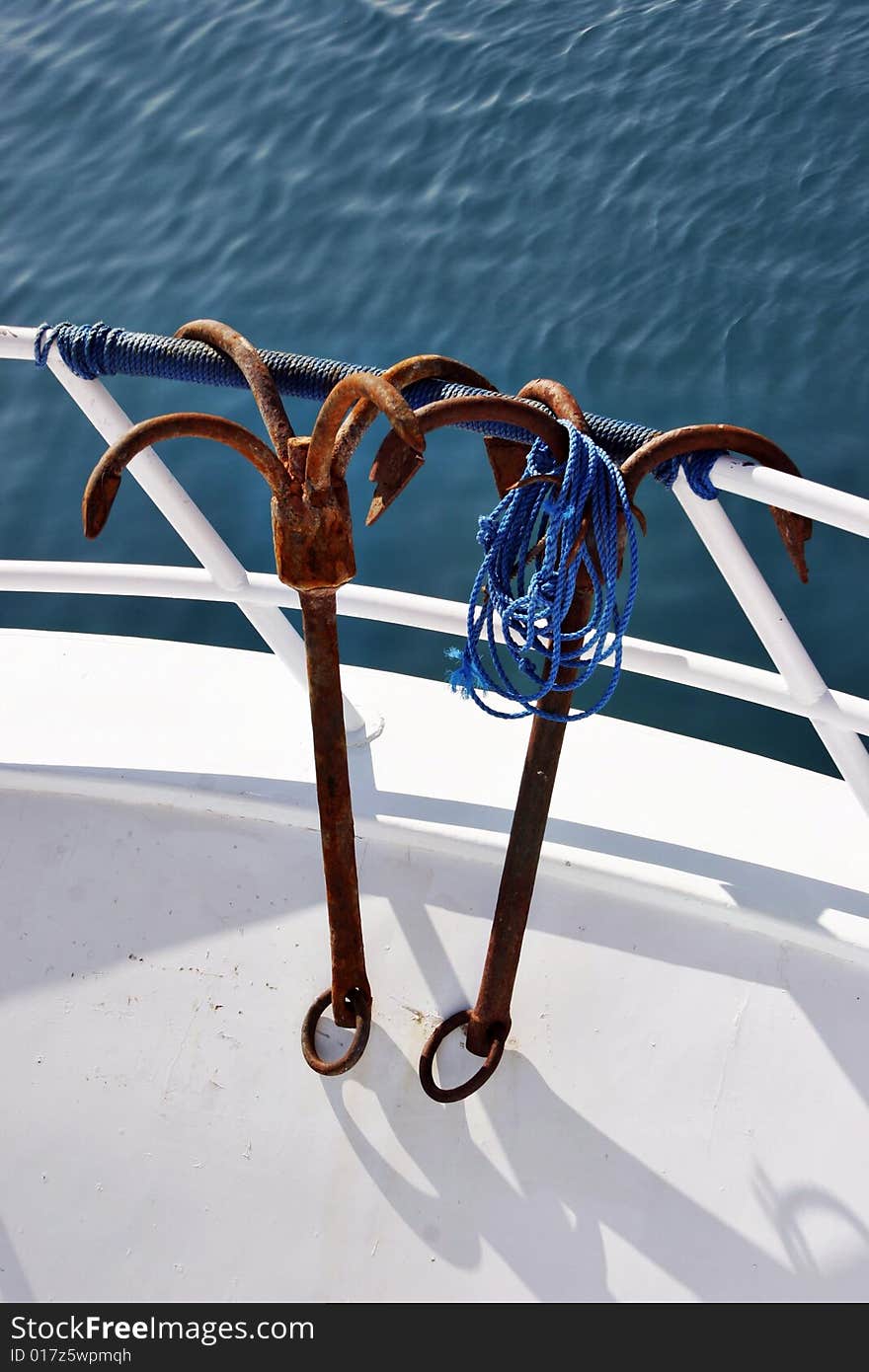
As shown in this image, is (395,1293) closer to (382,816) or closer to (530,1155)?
(530,1155)

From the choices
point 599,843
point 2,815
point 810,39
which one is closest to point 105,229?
point 810,39

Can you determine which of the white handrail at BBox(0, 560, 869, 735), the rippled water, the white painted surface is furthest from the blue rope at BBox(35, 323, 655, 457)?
the rippled water

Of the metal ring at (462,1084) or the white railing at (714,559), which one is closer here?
the white railing at (714,559)

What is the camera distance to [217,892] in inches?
93.7

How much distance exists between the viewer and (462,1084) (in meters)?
2.11

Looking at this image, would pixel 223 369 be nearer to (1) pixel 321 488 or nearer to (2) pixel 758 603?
(1) pixel 321 488

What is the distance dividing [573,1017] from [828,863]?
553 mm

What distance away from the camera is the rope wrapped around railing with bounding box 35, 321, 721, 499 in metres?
1.72

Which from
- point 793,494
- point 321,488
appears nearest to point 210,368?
point 321,488

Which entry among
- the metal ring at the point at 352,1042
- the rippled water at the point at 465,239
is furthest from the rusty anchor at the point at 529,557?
the rippled water at the point at 465,239

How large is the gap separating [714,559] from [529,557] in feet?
1.69

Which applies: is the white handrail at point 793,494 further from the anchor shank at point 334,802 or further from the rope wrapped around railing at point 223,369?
the anchor shank at point 334,802

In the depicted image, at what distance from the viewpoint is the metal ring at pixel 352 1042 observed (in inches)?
83.0

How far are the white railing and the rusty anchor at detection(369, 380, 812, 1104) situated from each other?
0.07m
